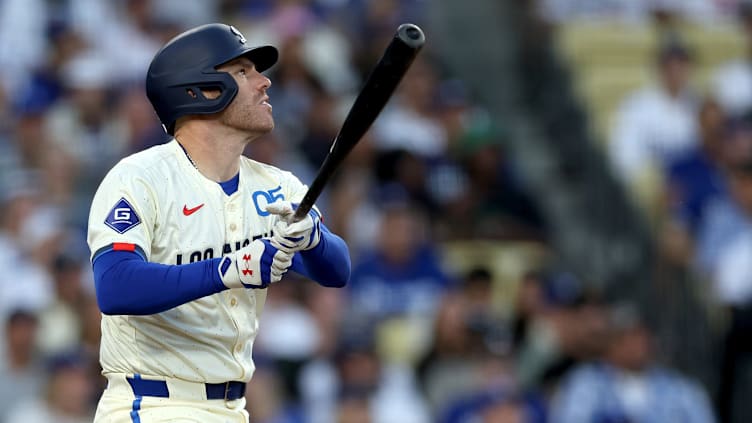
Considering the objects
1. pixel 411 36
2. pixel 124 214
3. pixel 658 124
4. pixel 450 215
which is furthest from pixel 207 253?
pixel 658 124

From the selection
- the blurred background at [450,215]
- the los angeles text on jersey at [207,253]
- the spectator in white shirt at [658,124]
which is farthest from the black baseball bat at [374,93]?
the spectator in white shirt at [658,124]

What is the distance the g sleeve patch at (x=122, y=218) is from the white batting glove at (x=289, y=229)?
48 cm

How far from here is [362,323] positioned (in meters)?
8.98

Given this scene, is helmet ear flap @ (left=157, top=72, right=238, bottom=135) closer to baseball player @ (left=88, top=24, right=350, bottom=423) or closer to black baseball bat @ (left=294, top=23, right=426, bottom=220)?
baseball player @ (left=88, top=24, right=350, bottom=423)

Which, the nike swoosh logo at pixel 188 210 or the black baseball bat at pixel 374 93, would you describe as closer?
the black baseball bat at pixel 374 93

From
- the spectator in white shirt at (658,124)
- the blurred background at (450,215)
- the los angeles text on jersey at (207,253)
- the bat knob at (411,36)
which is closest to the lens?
the bat knob at (411,36)

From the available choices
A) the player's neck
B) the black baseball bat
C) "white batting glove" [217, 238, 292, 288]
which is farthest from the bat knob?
the player's neck

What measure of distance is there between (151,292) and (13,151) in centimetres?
611

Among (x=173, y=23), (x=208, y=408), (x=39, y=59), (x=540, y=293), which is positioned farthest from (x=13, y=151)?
(x=208, y=408)

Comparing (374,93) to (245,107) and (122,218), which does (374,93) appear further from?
(122,218)

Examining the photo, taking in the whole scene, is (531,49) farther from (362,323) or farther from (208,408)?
(208,408)

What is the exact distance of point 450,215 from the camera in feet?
34.8

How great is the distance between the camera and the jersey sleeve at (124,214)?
169 inches

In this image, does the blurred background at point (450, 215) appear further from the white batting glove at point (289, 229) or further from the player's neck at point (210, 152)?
the white batting glove at point (289, 229)
